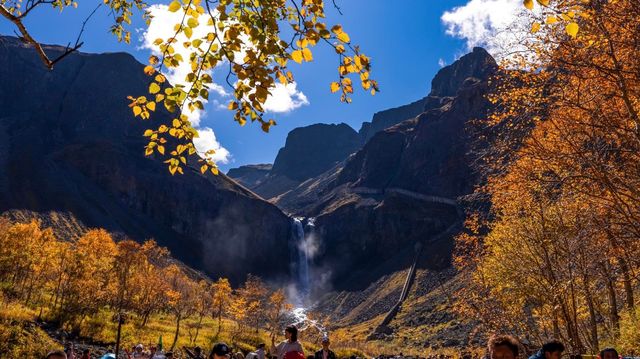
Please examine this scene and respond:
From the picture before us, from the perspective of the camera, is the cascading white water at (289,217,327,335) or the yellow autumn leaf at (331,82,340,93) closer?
the yellow autumn leaf at (331,82,340,93)

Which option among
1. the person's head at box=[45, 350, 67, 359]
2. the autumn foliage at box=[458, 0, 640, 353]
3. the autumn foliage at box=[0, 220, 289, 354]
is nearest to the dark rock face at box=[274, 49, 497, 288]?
the autumn foliage at box=[0, 220, 289, 354]

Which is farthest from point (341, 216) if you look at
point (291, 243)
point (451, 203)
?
point (451, 203)

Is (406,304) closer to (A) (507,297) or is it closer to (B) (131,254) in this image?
(B) (131,254)

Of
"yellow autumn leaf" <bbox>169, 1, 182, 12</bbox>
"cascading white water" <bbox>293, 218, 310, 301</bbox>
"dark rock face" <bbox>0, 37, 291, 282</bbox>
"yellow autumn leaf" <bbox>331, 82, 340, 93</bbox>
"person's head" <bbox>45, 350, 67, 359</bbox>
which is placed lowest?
"person's head" <bbox>45, 350, 67, 359</bbox>

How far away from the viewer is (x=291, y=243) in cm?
15488

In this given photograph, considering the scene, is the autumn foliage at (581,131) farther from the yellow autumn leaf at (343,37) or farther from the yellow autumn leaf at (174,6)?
the yellow autumn leaf at (174,6)

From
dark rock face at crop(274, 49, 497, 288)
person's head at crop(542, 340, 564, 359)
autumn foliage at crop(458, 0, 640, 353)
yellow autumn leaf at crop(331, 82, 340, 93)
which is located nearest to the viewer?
yellow autumn leaf at crop(331, 82, 340, 93)

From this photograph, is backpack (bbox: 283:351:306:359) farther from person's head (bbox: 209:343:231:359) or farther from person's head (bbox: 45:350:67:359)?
person's head (bbox: 45:350:67:359)

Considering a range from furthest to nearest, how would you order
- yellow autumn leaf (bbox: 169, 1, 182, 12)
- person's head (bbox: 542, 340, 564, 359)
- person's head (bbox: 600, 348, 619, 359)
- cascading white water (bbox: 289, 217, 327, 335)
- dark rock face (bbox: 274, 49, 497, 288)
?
dark rock face (bbox: 274, 49, 497, 288), cascading white water (bbox: 289, 217, 327, 335), person's head (bbox: 600, 348, 619, 359), person's head (bbox: 542, 340, 564, 359), yellow autumn leaf (bbox: 169, 1, 182, 12)

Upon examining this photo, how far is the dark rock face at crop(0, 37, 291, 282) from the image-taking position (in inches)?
4692

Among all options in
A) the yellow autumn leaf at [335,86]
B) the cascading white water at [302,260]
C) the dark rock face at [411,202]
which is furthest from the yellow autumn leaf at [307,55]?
the cascading white water at [302,260]

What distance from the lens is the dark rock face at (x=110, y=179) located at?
11919cm

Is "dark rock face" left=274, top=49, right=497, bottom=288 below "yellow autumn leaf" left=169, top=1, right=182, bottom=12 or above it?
above

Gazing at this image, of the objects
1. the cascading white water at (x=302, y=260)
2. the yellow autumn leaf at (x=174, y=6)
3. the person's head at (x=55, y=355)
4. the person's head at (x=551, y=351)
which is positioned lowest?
the person's head at (x=551, y=351)
